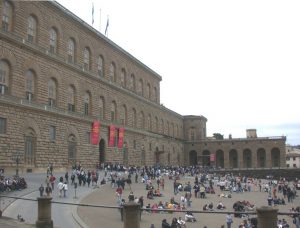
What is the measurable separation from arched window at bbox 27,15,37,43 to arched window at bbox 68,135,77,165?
9627mm

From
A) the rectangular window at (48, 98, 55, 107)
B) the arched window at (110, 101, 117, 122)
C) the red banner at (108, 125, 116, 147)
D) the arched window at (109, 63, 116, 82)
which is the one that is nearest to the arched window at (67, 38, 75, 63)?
the rectangular window at (48, 98, 55, 107)

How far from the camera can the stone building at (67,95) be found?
108 ft

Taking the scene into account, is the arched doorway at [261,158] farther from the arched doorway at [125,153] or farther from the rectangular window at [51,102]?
the rectangular window at [51,102]

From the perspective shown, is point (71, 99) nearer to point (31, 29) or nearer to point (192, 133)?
point (31, 29)

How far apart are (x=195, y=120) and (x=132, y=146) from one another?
1439 inches

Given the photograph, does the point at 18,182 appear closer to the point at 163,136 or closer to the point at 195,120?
the point at 163,136

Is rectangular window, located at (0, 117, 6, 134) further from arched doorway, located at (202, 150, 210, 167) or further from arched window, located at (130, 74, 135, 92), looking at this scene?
arched doorway, located at (202, 150, 210, 167)

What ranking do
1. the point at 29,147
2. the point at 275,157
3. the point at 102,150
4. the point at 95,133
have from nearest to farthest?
the point at 29,147 → the point at 95,133 → the point at 102,150 → the point at 275,157

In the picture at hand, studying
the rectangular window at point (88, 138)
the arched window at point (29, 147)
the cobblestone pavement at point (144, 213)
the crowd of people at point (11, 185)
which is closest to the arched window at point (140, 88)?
the rectangular window at point (88, 138)

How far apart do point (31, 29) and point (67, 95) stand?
7.56 metres

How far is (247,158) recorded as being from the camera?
85562 mm

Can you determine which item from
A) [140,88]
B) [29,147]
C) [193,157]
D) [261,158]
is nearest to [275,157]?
[261,158]

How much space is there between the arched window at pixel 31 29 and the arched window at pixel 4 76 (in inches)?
151

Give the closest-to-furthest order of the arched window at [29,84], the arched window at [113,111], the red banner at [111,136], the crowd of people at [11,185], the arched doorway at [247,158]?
the crowd of people at [11,185] → the arched window at [29,84] → the red banner at [111,136] → the arched window at [113,111] → the arched doorway at [247,158]
